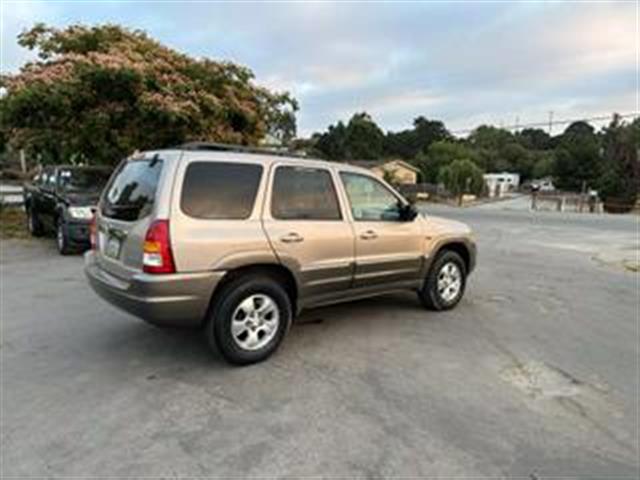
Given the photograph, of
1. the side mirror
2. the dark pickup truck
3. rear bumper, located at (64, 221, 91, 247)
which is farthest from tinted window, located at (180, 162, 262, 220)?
rear bumper, located at (64, 221, 91, 247)

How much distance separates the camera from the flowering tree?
12.6m

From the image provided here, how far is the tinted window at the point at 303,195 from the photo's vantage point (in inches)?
204

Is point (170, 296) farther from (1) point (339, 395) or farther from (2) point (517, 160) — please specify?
(2) point (517, 160)

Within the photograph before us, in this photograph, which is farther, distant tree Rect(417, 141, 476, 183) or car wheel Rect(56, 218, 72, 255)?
distant tree Rect(417, 141, 476, 183)

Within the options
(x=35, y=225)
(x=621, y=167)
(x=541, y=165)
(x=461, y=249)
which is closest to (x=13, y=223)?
(x=35, y=225)

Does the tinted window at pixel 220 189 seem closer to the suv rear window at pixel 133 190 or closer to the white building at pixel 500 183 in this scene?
the suv rear window at pixel 133 190

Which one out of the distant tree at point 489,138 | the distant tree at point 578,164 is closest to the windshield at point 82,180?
the distant tree at point 578,164

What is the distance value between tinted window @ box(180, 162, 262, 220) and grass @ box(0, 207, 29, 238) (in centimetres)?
1086

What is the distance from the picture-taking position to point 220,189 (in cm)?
479

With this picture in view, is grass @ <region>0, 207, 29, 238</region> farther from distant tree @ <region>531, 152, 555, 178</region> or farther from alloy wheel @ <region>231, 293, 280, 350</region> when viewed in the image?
distant tree @ <region>531, 152, 555, 178</region>

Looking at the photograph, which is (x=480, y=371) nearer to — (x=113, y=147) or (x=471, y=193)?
(x=113, y=147)

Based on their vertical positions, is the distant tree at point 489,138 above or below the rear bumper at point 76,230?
above

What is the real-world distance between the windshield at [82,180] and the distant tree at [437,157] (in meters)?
63.2

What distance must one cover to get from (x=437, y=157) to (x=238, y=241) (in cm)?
7411
